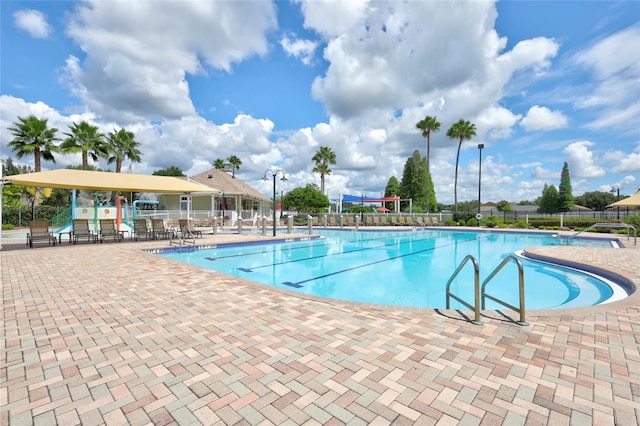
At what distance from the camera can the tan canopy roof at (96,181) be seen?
9.99 metres

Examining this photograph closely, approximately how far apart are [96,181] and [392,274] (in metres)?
11.7

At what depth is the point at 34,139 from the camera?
20766mm

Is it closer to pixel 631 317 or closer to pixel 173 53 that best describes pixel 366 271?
pixel 631 317

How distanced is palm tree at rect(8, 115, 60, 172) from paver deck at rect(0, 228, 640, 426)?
23.3 metres

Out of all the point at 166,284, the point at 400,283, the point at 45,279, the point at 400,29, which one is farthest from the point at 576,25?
the point at 45,279

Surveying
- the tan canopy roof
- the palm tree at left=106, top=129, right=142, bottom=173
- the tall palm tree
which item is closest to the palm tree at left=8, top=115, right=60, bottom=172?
the palm tree at left=106, top=129, right=142, bottom=173

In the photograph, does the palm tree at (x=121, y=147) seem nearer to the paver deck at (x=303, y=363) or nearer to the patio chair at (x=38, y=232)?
the patio chair at (x=38, y=232)

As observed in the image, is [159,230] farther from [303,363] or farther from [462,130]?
[462,130]

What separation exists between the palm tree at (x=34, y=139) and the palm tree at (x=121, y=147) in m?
3.70

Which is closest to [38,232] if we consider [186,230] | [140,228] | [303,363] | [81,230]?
[81,230]

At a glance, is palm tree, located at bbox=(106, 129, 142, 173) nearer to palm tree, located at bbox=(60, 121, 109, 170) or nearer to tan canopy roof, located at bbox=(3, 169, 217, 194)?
palm tree, located at bbox=(60, 121, 109, 170)

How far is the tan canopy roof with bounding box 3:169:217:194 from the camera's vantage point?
9992 millimetres

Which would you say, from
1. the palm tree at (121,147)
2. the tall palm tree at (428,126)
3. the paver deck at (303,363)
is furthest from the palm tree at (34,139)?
the tall palm tree at (428,126)

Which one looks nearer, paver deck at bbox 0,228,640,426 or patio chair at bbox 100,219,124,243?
paver deck at bbox 0,228,640,426
